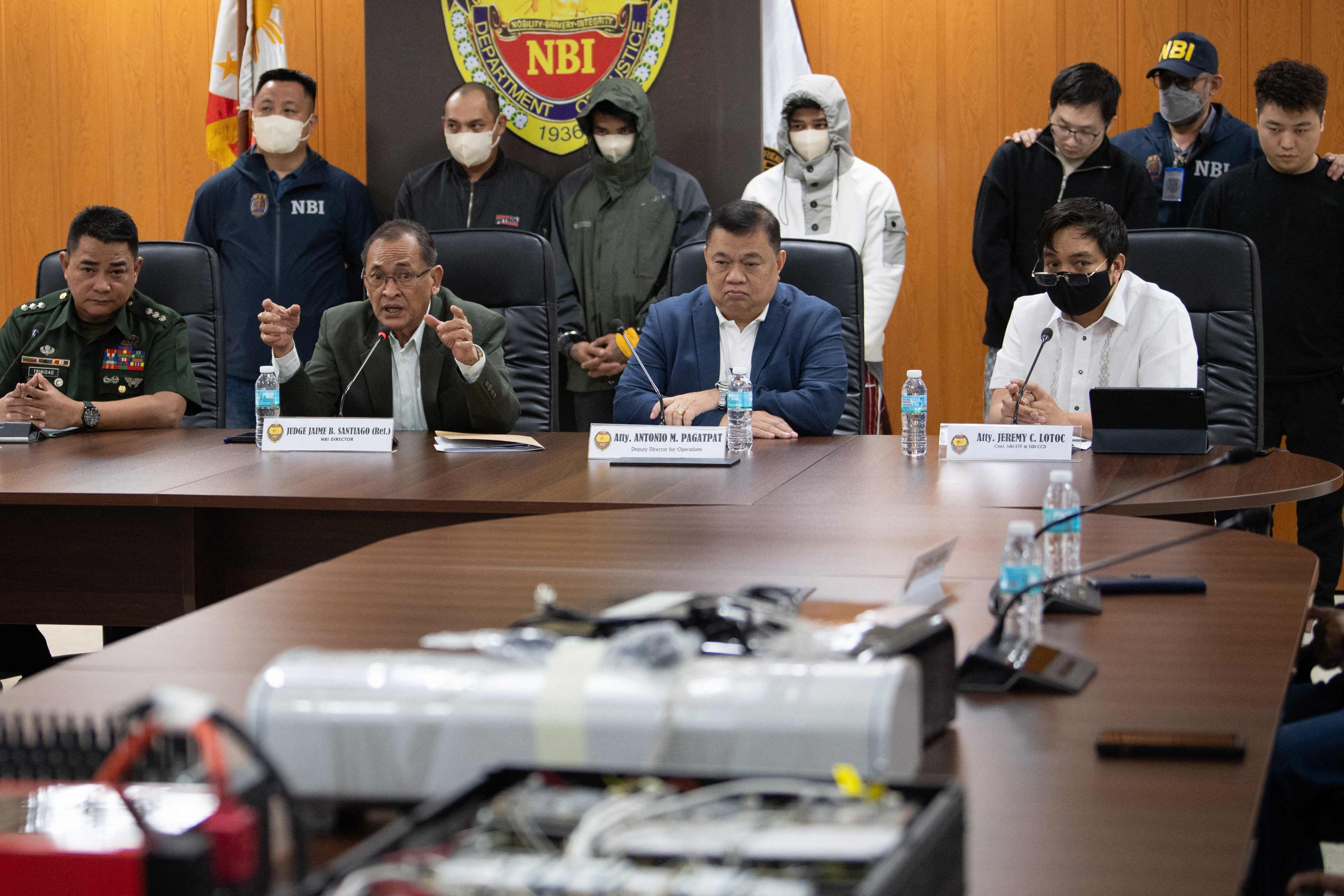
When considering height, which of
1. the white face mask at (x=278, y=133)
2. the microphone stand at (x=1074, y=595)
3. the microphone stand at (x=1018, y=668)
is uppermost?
the white face mask at (x=278, y=133)

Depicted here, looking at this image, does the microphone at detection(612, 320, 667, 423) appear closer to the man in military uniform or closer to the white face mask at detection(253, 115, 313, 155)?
the man in military uniform

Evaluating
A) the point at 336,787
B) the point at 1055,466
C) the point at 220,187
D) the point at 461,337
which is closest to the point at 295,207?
the point at 220,187

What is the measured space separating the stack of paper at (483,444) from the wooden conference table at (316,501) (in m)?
0.31

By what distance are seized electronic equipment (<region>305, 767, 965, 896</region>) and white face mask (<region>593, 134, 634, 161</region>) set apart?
12.4 feet

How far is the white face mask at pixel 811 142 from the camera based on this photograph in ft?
14.5

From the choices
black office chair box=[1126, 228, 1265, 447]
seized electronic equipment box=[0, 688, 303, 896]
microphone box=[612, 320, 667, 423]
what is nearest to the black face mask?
black office chair box=[1126, 228, 1265, 447]

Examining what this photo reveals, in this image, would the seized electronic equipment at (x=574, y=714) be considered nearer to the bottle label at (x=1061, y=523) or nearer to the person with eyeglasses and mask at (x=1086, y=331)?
the bottle label at (x=1061, y=523)

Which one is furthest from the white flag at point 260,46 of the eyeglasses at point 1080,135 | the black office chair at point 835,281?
the eyeglasses at point 1080,135

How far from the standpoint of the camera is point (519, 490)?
2.38 metres

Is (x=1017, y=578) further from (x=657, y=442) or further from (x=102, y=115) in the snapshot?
(x=102, y=115)

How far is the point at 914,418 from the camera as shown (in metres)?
2.93

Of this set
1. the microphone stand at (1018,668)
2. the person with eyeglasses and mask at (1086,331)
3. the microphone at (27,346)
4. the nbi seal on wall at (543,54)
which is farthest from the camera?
the nbi seal on wall at (543,54)

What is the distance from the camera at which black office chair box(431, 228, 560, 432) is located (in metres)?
3.63

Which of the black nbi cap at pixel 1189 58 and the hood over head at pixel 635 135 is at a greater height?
the black nbi cap at pixel 1189 58
